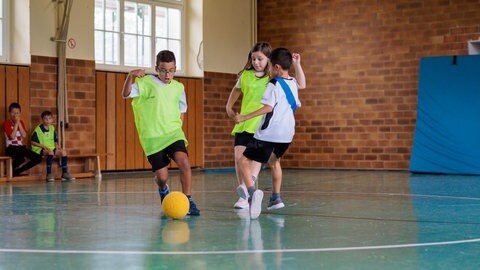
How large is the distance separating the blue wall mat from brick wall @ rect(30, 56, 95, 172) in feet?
20.4

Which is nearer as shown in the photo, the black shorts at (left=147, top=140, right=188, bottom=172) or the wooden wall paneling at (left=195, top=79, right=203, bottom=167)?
the black shorts at (left=147, top=140, right=188, bottom=172)

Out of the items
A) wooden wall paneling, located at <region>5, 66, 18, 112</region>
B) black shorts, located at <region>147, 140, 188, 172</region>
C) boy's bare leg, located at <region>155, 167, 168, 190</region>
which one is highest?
wooden wall paneling, located at <region>5, 66, 18, 112</region>

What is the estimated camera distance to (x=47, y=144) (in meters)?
13.3

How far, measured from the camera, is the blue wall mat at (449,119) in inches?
563

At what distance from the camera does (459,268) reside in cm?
415

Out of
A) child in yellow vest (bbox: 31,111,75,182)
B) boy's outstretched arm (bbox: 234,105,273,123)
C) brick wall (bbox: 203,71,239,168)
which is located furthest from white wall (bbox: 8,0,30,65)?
boy's outstretched arm (bbox: 234,105,273,123)

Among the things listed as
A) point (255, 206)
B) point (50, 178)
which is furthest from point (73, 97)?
point (255, 206)

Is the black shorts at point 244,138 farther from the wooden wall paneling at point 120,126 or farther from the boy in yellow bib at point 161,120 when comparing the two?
the wooden wall paneling at point 120,126

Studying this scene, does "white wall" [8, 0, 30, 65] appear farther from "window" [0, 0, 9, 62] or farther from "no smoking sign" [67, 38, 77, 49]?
"no smoking sign" [67, 38, 77, 49]

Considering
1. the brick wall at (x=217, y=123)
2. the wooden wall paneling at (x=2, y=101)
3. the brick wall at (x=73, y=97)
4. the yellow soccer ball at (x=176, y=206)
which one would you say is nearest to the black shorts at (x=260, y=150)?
the yellow soccer ball at (x=176, y=206)

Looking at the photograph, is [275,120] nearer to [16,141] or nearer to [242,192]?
[242,192]

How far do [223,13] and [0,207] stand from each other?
991 cm

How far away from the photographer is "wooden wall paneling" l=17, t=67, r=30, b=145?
523 inches

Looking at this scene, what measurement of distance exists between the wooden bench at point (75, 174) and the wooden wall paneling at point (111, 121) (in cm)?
50
